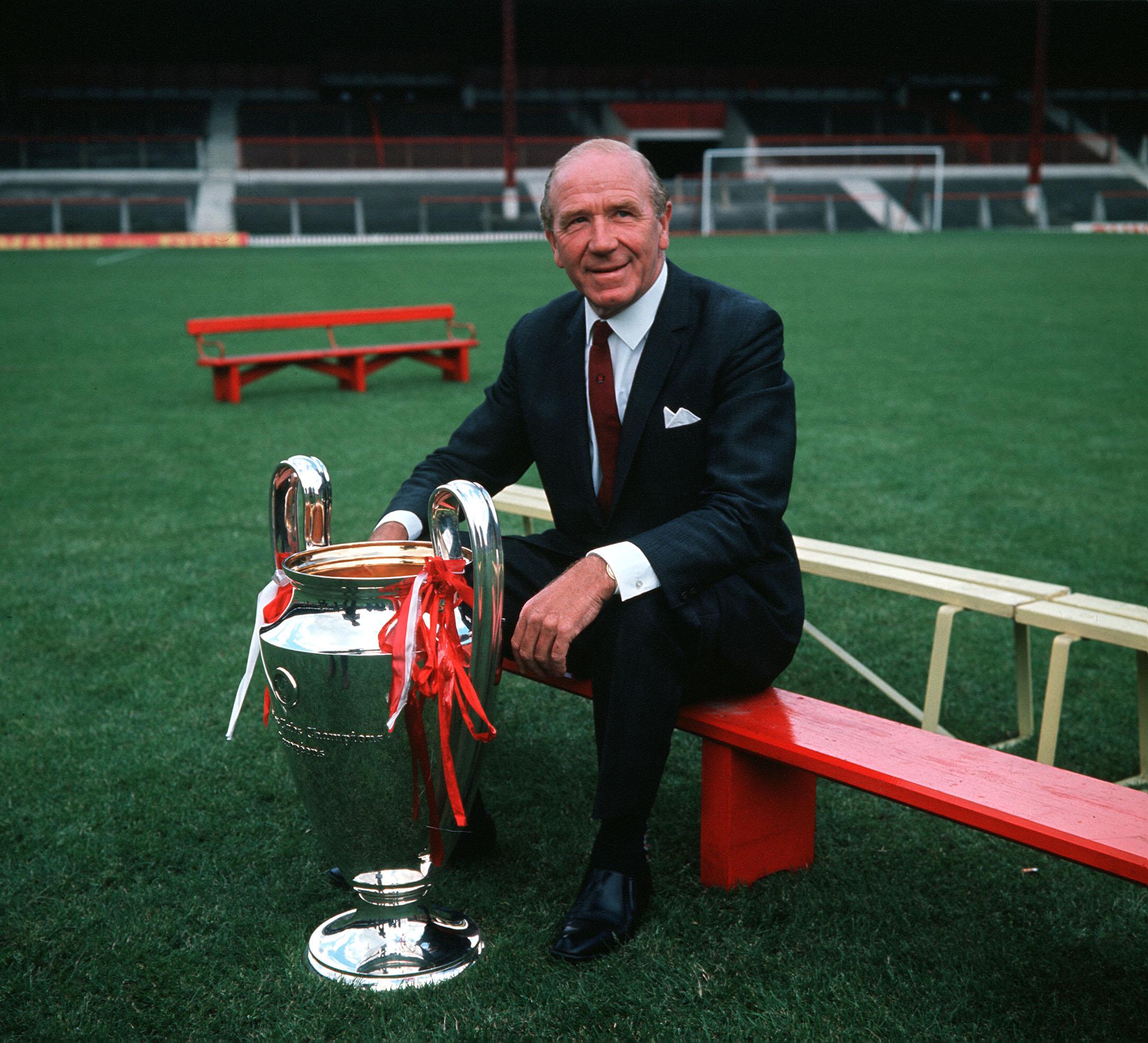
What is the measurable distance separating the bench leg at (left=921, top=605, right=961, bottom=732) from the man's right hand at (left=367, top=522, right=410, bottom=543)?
56.3 inches

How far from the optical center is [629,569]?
2.22 m

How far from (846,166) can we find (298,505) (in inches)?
1482

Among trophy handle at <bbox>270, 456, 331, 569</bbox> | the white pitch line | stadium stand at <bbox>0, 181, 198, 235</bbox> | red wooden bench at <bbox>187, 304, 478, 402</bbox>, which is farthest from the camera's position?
stadium stand at <bbox>0, 181, 198, 235</bbox>

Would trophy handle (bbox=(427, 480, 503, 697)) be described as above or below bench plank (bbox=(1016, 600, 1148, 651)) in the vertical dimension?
above

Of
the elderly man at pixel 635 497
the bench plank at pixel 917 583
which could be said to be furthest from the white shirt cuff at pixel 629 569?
the bench plank at pixel 917 583

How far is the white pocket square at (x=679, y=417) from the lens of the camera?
2502 millimetres

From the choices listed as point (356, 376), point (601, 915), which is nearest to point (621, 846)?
point (601, 915)

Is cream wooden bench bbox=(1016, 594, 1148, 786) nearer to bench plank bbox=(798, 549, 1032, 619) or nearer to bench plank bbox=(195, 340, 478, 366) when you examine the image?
bench plank bbox=(798, 549, 1032, 619)

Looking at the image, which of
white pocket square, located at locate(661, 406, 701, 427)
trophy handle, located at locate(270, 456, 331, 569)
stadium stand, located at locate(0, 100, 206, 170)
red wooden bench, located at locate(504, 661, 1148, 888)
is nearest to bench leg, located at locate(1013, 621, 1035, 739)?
red wooden bench, located at locate(504, 661, 1148, 888)

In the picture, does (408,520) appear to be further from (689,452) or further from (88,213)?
(88,213)

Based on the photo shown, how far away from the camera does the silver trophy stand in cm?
203

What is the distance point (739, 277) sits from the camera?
18172 millimetres

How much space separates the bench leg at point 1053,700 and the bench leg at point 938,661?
0.92 ft

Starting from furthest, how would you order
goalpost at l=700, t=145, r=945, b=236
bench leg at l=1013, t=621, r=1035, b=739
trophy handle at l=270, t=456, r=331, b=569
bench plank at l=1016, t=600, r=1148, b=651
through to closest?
goalpost at l=700, t=145, r=945, b=236
bench leg at l=1013, t=621, r=1035, b=739
bench plank at l=1016, t=600, r=1148, b=651
trophy handle at l=270, t=456, r=331, b=569
